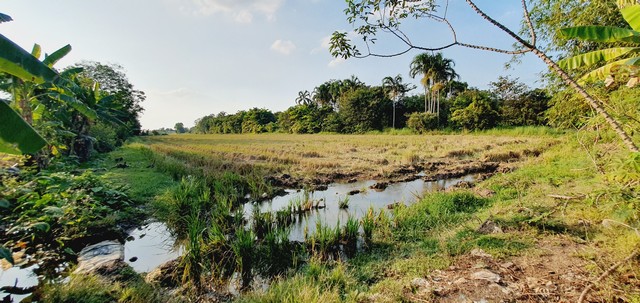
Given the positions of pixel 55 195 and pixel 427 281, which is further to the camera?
pixel 55 195

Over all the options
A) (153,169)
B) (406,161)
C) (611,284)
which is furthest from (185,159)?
(611,284)

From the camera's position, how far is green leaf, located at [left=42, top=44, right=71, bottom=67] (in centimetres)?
857

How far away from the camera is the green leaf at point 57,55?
8570mm

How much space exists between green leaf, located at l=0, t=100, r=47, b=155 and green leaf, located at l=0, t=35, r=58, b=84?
1.61ft

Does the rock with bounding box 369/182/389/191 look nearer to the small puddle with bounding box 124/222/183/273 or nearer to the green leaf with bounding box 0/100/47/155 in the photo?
the small puddle with bounding box 124/222/183/273

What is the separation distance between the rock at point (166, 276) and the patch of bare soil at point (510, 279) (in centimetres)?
341

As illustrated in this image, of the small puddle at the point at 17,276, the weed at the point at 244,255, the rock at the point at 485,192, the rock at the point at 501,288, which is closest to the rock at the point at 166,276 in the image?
the weed at the point at 244,255

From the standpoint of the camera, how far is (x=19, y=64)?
271 cm

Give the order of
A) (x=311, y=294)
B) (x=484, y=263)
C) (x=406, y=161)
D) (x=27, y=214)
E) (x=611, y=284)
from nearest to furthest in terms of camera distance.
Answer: (x=611, y=284) < (x=311, y=294) < (x=484, y=263) < (x=27, y=214) < (x=406, y=161)

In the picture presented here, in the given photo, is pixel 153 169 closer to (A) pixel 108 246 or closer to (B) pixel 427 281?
(A) pixel 108 246

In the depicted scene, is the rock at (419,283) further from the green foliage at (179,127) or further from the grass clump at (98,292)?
the green foliage at (179,127)

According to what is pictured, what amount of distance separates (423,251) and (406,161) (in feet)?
35.8

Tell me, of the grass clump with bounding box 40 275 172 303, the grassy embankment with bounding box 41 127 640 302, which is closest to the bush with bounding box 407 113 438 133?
the grassy embankment with bounding box 41 127 640 302

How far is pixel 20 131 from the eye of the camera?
249 centimetres
